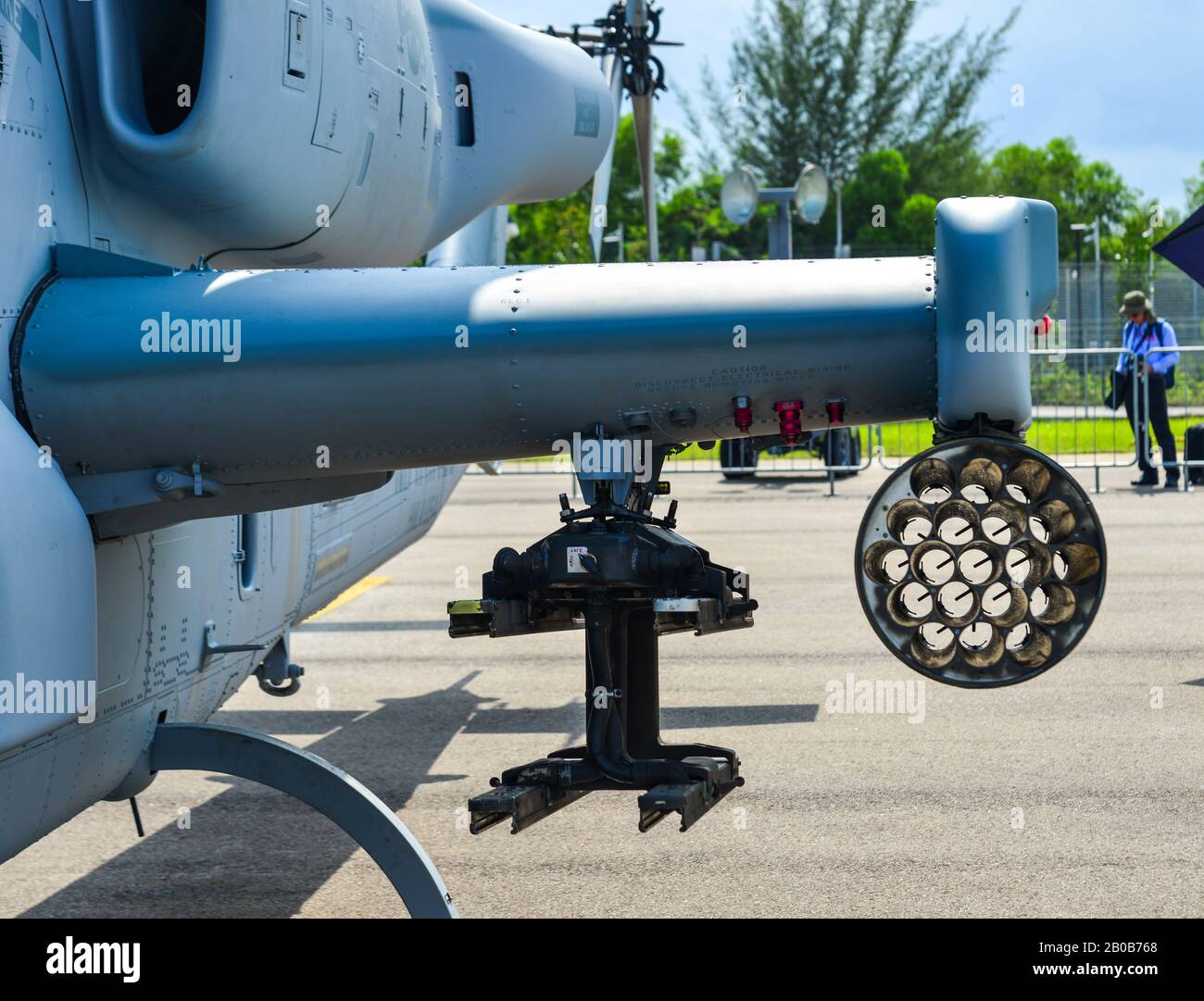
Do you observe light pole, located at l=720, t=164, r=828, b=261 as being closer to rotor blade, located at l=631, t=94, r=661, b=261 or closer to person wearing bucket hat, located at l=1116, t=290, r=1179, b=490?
person wearing bucket hat, located at l=1116, t=290, r=1179, b=490

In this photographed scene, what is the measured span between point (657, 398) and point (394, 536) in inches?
185

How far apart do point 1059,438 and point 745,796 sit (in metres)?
18.6

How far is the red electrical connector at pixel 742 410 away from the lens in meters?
4.02

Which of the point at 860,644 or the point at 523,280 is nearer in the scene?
the point at 523,280

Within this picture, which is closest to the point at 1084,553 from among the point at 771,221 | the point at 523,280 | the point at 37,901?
the point at 523,280

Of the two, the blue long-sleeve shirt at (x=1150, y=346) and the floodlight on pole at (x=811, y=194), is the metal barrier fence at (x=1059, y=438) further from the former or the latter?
the floodlight on pole at (x=811, y=194)

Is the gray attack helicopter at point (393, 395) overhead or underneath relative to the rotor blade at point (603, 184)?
underneath

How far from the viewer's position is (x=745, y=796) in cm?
749

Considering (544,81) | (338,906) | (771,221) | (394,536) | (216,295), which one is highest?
(771,221)

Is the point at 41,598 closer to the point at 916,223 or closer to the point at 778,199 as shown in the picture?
the point at 778,199

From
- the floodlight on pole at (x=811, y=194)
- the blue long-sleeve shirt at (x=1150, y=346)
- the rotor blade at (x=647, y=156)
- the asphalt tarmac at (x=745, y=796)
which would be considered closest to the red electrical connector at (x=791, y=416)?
the asphalt tarmac at (x=745, y=796)

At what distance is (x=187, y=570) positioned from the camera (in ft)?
17.0

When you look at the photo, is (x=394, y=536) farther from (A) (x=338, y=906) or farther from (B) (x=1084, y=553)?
(B) (x=1084, y=553)

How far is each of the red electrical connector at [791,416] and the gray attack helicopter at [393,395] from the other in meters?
0.01
